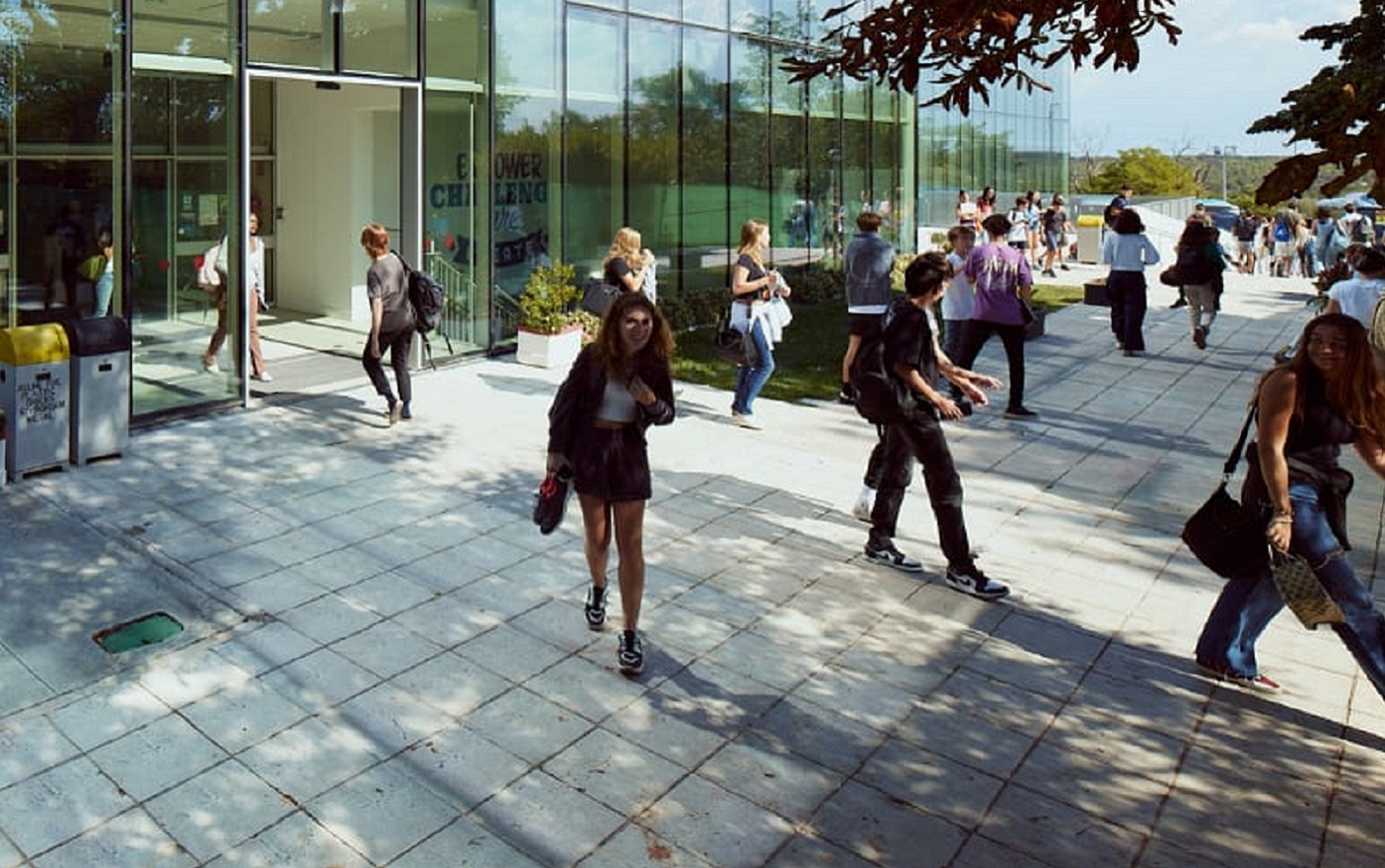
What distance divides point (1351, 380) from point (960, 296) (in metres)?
6.30

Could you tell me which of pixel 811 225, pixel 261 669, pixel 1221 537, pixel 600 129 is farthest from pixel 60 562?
pixel 811 225

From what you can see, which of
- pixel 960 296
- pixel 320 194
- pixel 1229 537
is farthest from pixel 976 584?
pixel 320 194

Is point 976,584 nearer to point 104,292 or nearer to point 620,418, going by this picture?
point 620,418

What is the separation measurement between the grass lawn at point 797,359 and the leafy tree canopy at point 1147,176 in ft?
163

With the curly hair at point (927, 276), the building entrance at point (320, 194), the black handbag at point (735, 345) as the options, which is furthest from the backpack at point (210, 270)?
the curly hair at point (927, 276)

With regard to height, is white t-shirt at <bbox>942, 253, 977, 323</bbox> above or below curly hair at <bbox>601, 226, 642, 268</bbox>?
below

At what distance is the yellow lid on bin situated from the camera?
820 centimetres

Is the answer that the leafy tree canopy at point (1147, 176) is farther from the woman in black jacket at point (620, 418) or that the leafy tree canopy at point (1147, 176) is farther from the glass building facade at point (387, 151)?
the woman in black jacket at point (620, 418)

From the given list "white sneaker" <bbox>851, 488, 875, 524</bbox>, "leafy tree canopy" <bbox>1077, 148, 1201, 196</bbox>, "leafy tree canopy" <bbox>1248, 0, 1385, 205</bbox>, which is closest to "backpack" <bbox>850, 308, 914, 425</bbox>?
"white sneaker" <bbox>851, 488, 875, 524</bbox>

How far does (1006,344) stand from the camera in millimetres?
11117

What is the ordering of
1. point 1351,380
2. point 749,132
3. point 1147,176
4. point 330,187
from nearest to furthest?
point 1351,380 < point 330,187 < point 749,132 < point 1147,176

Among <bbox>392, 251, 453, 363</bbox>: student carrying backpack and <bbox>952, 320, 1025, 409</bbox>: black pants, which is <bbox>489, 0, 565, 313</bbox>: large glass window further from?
<bbox>952, 320, 1025, 409</bbox>: black pants

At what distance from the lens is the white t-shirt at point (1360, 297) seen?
1044 centimetres

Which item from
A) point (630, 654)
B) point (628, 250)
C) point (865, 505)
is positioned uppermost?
point (628, 250)
